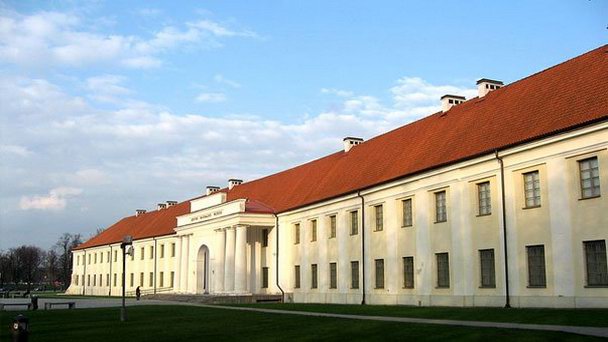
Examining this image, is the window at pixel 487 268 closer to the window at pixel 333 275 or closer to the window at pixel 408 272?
the window at pixel 408 272

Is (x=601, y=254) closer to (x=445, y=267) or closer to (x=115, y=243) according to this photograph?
(x=445, y=267)

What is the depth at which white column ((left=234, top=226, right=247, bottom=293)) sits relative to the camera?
2012 inches

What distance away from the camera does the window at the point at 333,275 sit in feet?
142

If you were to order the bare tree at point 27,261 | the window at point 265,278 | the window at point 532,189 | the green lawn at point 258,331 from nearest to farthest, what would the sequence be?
the green lawn at point 258,331
the window at point 532,189
the window at point 265,278
the bare tree at point 27,261

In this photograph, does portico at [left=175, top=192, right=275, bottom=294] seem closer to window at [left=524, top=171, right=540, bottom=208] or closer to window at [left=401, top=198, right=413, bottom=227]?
window at [left=401, top=198, right=413, bottom=227]

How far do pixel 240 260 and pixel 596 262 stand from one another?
1216 inches

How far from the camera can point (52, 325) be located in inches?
1037

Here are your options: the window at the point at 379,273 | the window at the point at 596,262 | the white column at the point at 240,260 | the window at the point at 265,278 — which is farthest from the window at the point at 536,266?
the window at the point at 265,278

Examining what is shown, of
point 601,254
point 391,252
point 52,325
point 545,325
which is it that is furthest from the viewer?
point 391,252

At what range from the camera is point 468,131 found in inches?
1334

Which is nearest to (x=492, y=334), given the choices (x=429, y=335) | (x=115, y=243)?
(x=429, y=335)

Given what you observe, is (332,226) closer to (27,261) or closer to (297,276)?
(297,276)

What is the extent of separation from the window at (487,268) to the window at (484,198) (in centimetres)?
179

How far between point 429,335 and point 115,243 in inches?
2831
